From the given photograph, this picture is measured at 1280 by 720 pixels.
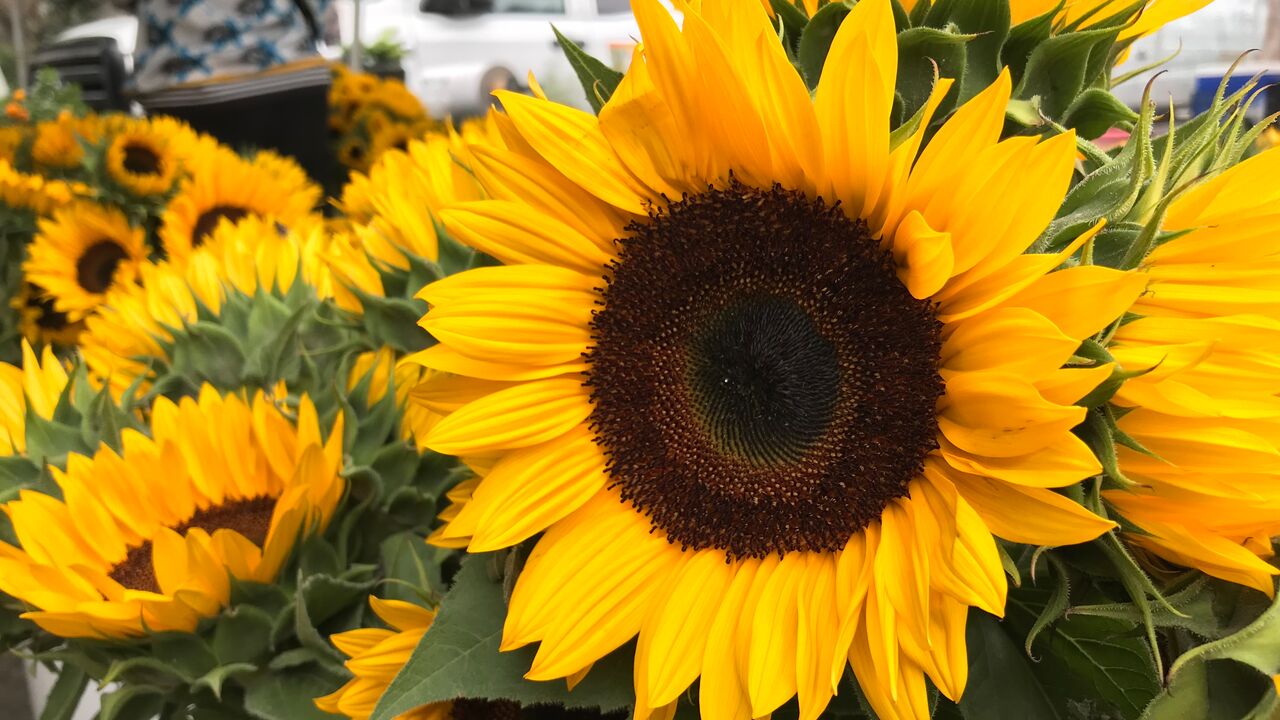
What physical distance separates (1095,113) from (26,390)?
0.84 m

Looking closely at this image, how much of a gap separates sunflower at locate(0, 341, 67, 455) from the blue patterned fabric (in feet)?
3.32

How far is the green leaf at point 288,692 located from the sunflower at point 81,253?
Result: 1.02 metres

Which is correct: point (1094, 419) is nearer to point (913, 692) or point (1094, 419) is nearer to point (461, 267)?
point (913, 692)

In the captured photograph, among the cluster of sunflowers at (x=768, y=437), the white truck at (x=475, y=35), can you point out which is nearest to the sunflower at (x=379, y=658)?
the cluster of sunflowers at (x=768, y=437)

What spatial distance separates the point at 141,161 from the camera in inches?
61.4

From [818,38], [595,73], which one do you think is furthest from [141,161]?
[818,38]

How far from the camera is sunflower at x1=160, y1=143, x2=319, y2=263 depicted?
1.53m

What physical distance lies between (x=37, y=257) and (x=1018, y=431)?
1.61 metres

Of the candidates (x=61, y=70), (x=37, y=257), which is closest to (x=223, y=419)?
(x=37, y=257)

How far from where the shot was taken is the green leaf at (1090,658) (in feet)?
1.61

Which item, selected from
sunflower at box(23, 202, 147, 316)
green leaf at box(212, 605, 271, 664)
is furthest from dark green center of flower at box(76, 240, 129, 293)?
green leaf at box(212, 605, 271, 664)

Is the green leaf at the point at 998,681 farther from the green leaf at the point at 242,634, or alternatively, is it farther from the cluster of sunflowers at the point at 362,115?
the cluster of sunflowers at the point at 362,115

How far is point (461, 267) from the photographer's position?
770 millimetres

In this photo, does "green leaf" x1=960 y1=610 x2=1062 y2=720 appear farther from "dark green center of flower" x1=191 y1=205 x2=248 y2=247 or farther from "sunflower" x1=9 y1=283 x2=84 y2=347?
"sunflower" x1=9 y1=283 x2=84 y2=347
